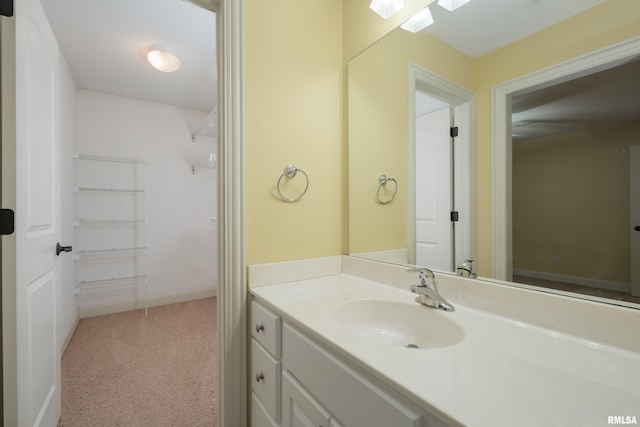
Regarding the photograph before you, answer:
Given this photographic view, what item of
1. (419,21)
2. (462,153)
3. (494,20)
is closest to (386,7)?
(419,21)

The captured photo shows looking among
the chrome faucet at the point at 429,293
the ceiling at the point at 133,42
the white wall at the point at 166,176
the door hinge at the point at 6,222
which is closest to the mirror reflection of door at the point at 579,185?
the chrome faucet at the point at 429,293

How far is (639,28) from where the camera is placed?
62cm

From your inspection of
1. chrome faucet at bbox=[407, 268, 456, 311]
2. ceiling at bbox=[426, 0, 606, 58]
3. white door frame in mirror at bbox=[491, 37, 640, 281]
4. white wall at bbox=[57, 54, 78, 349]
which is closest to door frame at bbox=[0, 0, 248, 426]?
chrome faucet at bbox=[407, 268, 456, 311]

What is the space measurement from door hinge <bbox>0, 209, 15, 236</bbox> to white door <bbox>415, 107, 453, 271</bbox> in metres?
1.52

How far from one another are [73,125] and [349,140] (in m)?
2.83

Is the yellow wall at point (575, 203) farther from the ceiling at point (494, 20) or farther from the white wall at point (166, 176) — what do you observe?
the white wall at point (166, 176)

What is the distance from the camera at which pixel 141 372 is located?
6.06ft

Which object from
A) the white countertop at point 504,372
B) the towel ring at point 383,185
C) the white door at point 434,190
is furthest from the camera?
the towel ring at point 383,185

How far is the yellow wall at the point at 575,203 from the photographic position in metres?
0.66

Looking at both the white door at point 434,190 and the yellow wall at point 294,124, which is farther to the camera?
the yellow wall at point 294,124

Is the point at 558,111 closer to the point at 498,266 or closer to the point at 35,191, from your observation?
the point at 498,266

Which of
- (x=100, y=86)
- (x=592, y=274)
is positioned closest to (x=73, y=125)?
(x=100, y=86)

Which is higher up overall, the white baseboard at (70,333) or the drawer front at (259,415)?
the drawer front at (259,415)

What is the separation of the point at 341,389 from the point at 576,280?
70 centimetres
